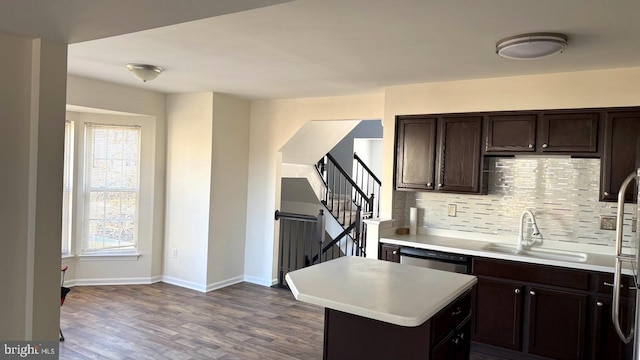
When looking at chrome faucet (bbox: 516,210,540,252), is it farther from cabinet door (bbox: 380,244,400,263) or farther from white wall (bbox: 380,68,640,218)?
cabinet door (bbox: 380,244,400,263)

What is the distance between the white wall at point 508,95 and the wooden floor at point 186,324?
1.60m

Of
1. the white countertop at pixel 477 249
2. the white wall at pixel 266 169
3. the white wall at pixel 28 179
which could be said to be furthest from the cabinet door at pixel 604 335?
the white wall at pixel 28 179

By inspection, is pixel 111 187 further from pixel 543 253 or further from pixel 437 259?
pixel 543 253

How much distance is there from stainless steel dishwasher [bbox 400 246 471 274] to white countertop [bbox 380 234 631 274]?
0.14ft

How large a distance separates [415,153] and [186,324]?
281cm

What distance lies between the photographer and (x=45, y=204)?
7.68 ft

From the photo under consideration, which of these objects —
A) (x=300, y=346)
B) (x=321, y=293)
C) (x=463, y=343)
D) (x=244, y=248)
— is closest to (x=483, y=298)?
(x=463, y=343)

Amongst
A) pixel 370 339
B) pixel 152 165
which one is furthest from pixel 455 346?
pixel 152 165

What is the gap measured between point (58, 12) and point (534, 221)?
3864 mm

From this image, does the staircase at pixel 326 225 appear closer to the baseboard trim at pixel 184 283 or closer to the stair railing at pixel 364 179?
the stair railing at pixel 364 179

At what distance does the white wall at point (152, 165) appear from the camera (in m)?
5.05

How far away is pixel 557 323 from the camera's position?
11.6 ft

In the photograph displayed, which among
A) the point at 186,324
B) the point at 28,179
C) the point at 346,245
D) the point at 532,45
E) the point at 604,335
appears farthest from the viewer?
the point at 346,245

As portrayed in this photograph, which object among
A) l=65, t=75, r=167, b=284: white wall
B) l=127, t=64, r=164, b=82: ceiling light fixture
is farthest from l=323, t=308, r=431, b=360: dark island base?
l=65, t=75, r=167, b=284: white wall
